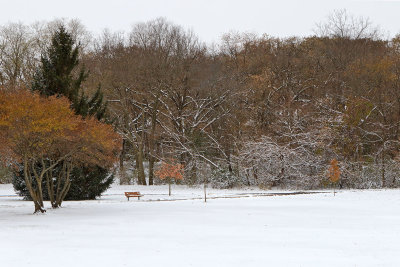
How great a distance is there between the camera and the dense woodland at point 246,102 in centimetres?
4925

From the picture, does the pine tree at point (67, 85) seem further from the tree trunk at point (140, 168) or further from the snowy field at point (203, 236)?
the tree trunk at point (140, 168)

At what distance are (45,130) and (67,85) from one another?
10.1 meters

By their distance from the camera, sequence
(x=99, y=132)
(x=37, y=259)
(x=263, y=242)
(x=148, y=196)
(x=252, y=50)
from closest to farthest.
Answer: (x=37, y=259), (x=263, y=242), (x=99, y=132), (x=148, y=196), (x=252, y=50)

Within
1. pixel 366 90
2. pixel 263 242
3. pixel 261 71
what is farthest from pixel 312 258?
pixel 261 71

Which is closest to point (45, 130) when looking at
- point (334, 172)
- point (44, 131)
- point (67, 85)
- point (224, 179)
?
point (44, 131)

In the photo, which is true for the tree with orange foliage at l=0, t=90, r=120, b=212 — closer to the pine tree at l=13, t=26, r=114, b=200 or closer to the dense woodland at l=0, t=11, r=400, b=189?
the pine tree at l=13, t=26, r=114, b=200

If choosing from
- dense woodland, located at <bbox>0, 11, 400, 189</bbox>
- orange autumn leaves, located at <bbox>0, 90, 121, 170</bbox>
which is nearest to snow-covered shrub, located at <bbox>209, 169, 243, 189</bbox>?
dense woodland, located at <bbox>0, 11, 400, 189</bbox>

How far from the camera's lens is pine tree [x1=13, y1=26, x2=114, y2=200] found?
33.7 m

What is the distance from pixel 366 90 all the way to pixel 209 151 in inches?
667

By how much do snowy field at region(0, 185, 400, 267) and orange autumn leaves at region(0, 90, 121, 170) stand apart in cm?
332

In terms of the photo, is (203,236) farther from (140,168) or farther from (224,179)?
(140,168)

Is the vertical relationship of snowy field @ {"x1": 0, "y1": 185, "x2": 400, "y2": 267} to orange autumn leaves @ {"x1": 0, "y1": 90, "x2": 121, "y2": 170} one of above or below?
below

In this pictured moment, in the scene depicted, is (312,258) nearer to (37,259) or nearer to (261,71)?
(37,259)

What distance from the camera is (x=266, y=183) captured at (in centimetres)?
4997
